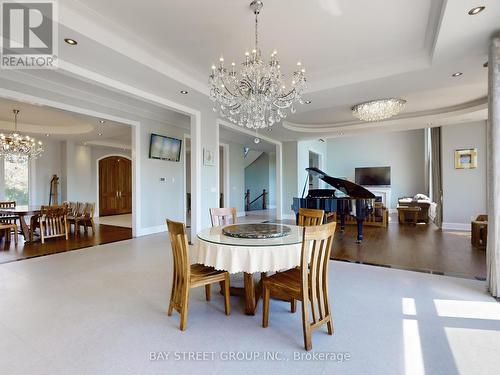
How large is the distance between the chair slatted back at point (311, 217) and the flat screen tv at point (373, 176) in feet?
29.5

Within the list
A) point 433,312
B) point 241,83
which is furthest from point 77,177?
point 433,312

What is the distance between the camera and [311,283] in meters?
2.01

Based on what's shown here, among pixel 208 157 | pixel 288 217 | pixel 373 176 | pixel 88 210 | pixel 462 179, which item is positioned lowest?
pixel 288 217

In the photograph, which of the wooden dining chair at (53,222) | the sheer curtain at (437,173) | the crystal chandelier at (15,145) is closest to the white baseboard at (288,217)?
the sheer curtain at (437,173)

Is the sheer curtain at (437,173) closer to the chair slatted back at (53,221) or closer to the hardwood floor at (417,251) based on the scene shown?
the hardwood floor at (417,251)

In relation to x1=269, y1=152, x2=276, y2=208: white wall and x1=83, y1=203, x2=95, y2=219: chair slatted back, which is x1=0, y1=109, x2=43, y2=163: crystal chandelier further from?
x1=269, y1=152, x2=276, y2=208: white wall

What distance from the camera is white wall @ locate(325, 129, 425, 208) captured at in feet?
34.8

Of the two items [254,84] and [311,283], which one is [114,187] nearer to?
[254,84]

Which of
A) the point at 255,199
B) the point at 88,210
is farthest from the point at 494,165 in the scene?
the point at 255,199

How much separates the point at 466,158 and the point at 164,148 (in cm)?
807

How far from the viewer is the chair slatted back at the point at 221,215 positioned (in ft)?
11.7

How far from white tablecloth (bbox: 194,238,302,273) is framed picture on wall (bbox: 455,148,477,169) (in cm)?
701

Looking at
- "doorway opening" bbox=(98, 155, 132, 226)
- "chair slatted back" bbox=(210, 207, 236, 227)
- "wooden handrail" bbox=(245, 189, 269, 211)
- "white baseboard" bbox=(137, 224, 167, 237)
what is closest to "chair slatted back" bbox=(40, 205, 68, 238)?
"white baseboard" bbox=(137, 224, 167, 237)

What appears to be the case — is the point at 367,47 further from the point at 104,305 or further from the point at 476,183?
the point at 476,183
